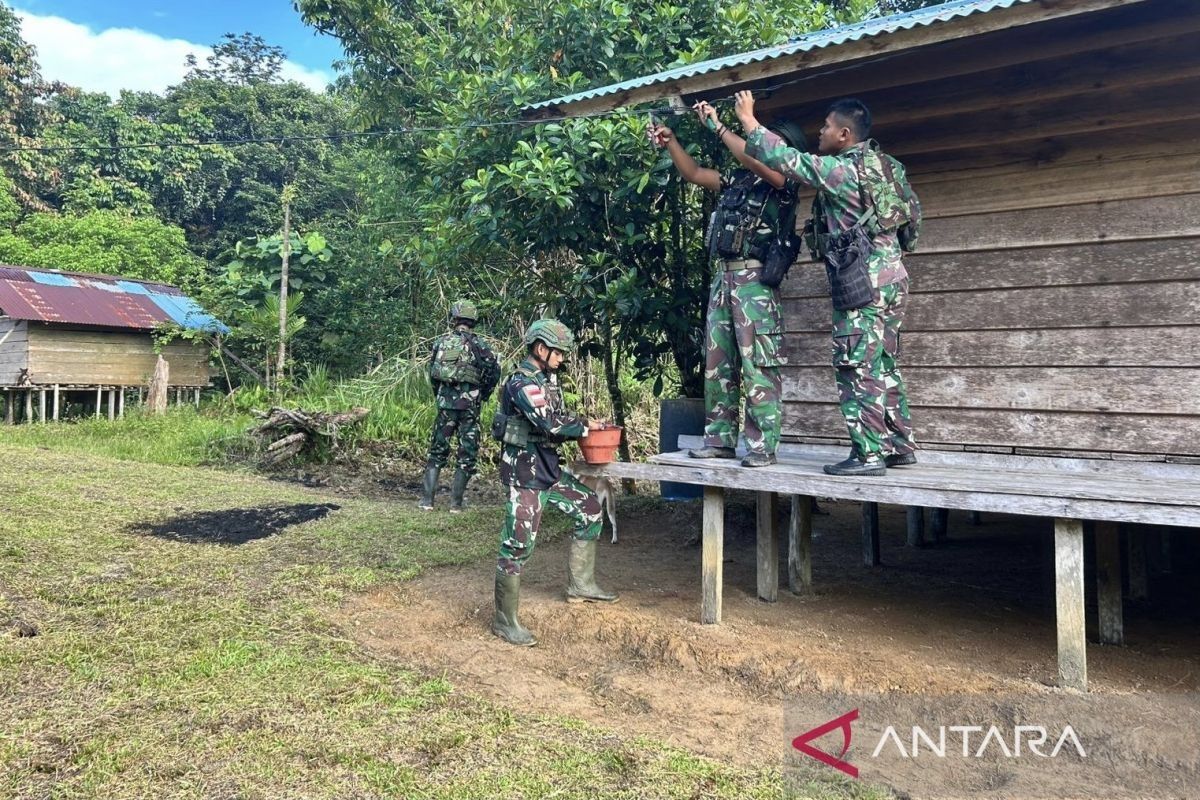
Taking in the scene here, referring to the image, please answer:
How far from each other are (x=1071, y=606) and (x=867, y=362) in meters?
1.47

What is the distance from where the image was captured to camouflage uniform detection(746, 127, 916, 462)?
168 inches

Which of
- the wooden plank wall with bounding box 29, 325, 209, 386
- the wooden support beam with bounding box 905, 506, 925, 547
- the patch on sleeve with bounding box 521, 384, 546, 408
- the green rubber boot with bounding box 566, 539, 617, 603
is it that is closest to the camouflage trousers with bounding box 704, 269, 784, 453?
the patch on sleeve with bounding box 521, 384, 546, 408

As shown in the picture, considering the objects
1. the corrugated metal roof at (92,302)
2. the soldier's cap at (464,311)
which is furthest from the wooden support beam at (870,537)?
the corrugated metal roof at (92,302)

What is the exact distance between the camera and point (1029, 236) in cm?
498

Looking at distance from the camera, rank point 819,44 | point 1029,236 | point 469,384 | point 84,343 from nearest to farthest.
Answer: point 819,44 → point 1029,236 → point 469,384 → point 84,343

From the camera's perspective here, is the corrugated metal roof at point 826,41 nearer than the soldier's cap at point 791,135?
Yes

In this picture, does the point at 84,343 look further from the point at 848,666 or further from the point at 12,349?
the point at 848,666

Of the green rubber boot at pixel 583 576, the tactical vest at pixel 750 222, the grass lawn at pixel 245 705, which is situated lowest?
the grass lawn at pixel 245 705

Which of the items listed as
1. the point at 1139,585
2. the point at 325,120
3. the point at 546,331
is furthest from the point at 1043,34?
the point at 325,120

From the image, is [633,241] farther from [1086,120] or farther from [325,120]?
[325,120]

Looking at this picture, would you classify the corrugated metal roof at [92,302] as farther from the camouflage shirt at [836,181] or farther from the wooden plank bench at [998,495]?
the camouflage shirt at [836,181]

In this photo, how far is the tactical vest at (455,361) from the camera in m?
8.71

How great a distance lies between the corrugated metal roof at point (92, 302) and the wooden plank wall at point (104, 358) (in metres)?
0.48

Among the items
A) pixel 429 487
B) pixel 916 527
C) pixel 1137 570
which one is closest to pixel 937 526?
pixel 916 527
